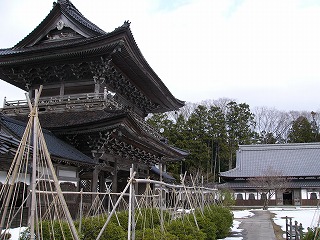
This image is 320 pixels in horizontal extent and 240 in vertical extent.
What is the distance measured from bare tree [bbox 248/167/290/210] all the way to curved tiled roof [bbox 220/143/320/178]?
170cm

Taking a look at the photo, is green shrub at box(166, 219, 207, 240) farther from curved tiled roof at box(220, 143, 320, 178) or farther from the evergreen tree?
the evergreen tree

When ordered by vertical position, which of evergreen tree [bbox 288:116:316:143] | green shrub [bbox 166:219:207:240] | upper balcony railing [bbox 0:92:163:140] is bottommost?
green shrub [bbox 166:219:207:240]

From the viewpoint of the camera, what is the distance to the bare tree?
129 feet

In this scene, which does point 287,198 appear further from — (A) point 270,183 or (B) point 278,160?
(A) point 270,183

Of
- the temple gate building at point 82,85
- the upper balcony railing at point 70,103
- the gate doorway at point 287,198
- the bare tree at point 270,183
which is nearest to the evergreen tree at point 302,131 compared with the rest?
the gate doorway at point 287,198

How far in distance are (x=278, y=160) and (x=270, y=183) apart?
9.28 m

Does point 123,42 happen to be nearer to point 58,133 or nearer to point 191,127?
point 58,133

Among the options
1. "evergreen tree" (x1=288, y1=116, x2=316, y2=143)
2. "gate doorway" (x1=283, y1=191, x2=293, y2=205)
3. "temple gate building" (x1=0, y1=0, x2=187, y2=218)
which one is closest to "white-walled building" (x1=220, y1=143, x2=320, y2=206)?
"gate doorway" (x1=283, y1=191, x2=293, y2=205)

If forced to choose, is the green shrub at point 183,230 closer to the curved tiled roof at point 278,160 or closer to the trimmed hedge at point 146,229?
the trimmed hedge at point 146,229

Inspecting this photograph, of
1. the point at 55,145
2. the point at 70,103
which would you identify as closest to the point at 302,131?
the point at 70,103

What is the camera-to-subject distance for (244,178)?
44.3 meters

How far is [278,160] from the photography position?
4788 centimetres

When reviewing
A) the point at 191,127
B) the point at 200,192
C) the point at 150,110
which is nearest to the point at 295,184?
the point at 191,127

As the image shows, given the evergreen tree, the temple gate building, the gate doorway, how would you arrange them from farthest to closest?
the evergreen tree < the gate doorway < the temple gate building
